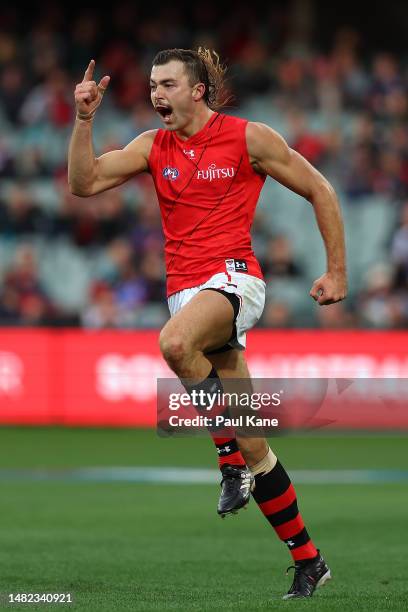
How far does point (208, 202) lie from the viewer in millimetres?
6738

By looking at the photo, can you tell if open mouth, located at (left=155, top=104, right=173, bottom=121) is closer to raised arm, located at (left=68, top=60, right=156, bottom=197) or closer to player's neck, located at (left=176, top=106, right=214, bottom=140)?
player's neck, located at (left=176, top=106, right=214, bottom=140)

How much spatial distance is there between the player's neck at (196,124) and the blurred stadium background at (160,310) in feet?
3.77

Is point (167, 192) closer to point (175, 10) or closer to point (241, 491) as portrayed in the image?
point (241, 491)

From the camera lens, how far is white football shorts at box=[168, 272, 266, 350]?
21.4 ft

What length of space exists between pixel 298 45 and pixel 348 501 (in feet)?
42.5

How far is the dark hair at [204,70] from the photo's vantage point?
6734 millimetres

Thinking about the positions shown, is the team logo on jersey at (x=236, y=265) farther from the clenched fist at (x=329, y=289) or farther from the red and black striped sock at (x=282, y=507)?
the red and black striped sock at (x=282, y=507)

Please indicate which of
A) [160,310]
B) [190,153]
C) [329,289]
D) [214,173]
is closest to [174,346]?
[329,289]

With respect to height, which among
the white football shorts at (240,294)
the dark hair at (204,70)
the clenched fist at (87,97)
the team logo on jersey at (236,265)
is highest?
the dark hair at (204,70)

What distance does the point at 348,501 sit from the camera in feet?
37.1

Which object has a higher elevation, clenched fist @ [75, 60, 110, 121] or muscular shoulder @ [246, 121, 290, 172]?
clenched fist @ [75, 60, 110, 121]

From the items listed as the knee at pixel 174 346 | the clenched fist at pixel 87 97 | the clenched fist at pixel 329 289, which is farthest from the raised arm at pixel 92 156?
the clenched fist at pixel 329 289

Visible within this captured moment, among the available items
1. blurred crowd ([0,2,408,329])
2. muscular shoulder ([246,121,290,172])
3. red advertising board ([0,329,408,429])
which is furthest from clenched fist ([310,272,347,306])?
blurred crowd ([0,2,408,329])

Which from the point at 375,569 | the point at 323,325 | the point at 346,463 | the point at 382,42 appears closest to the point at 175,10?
the point at 382,42
